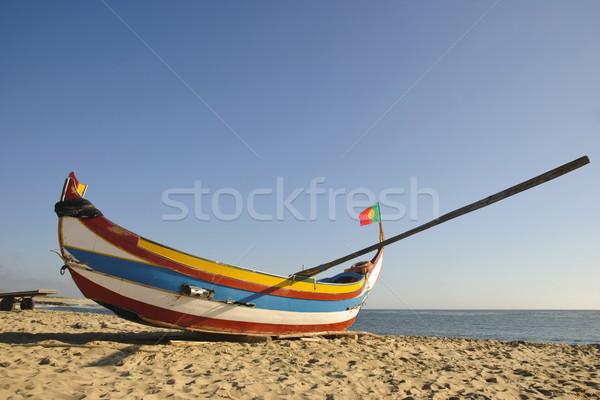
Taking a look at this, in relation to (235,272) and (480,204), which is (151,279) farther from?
(480,204)

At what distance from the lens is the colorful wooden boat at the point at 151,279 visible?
6840 mm

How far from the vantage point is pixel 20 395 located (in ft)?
12.4

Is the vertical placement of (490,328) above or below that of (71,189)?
below

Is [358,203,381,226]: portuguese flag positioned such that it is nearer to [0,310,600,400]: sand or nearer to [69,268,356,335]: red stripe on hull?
[0,310,600,400]: sand

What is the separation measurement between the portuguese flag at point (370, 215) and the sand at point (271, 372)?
5.35 meters

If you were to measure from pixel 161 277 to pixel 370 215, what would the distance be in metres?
8.28

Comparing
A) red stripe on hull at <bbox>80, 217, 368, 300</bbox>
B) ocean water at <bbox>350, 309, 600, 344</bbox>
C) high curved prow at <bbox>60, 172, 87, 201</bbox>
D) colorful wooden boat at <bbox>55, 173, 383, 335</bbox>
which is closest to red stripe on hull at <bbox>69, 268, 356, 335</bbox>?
colorful wooden boat at <bbox>55, 173, 383, 335</bbox>

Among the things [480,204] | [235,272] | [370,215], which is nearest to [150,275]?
[235,272]

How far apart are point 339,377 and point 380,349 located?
3176 mm

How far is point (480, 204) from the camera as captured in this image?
786 centimetres

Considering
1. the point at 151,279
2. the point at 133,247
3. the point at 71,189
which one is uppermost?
the point at 71,189

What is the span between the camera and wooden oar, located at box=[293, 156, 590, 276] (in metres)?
6.67

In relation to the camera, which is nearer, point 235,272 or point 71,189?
point 71,189

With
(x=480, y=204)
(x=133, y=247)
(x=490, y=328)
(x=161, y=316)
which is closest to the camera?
(x=133, y=247)
